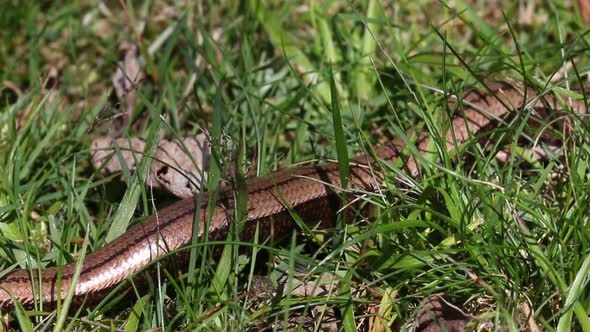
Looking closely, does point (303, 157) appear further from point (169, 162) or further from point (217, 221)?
point (217, 221)

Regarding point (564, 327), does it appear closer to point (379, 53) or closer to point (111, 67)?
point (379, 53)

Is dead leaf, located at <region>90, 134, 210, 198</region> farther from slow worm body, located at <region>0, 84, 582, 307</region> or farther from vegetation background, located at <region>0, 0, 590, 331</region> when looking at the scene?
slow worm body, located at <region>0, 84, 582, 307</region>

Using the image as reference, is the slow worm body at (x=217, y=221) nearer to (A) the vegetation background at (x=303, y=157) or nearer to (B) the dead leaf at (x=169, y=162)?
(A) the vegetation background at (x=303, y=157)

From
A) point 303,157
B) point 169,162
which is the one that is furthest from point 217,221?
point 303,157

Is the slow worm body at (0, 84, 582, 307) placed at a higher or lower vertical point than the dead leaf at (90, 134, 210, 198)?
lower

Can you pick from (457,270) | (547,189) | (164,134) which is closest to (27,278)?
(164,134)

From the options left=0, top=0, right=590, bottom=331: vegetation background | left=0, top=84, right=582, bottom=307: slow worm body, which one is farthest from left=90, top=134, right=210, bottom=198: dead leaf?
left=0, top=84, right=582, bottom=307: slow worm body

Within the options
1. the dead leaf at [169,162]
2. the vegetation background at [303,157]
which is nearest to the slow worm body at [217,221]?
the vegetation background at [303,157]

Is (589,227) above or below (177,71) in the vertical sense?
below
